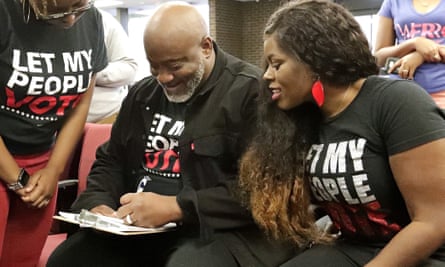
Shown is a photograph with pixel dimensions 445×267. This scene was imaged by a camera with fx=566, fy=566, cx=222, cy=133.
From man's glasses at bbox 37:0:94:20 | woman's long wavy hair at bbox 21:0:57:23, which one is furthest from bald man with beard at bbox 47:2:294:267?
woman's long wavy hair at bbox 21:0:57:23

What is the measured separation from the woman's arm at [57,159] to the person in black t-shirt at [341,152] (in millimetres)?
666

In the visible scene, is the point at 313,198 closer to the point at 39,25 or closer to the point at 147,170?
the point at 147,170

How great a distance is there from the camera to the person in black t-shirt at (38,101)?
1720 millimetres

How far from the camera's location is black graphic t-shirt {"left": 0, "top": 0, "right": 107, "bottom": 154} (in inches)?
67.9

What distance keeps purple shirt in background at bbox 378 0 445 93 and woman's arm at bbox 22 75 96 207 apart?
120 centimetres

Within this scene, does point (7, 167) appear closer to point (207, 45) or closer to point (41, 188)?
point (41, 188)

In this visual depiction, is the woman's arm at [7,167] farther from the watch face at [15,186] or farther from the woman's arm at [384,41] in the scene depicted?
the woman's arm at [384,41]

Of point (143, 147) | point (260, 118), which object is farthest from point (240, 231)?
point (143, 147)

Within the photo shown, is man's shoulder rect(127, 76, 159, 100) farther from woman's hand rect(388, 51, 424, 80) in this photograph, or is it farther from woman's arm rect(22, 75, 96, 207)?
woman's hand rect(388, 51, 424, 80)

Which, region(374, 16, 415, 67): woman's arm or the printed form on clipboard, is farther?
region(374, 16, 415, 67): woman's arm

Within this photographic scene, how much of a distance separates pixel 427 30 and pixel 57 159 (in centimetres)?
143

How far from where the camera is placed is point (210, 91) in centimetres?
181

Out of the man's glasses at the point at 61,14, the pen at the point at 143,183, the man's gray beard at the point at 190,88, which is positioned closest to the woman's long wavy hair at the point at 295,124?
the man's gray beard at the point at 190,88

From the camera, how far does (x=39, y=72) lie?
1763mm
